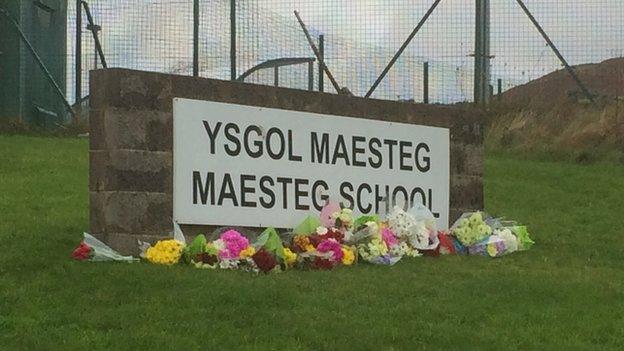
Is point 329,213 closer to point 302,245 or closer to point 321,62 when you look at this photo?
point 302,245

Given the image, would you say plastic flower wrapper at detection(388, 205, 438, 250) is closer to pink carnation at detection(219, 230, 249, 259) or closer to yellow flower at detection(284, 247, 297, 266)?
yellow flower at detection(284, 247, 297, 266)

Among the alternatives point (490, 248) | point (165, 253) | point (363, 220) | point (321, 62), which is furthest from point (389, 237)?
point (321, 62)

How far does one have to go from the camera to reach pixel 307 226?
8.26 m

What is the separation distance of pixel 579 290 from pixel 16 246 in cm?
379

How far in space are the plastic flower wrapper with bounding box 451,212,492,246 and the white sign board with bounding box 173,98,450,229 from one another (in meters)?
0.24

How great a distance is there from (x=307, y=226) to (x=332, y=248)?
441 millimetres

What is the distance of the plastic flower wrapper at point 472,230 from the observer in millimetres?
9242

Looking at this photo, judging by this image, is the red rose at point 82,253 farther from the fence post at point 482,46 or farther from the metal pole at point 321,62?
the fence post at point 482,46

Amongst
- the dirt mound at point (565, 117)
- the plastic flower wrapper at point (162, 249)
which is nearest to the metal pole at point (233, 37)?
the dirt mound at point (565, 117)

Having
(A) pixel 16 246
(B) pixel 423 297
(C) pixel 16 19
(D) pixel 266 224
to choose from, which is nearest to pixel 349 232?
(D) pixel 266 224

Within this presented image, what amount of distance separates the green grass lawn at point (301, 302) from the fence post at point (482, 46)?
747cm

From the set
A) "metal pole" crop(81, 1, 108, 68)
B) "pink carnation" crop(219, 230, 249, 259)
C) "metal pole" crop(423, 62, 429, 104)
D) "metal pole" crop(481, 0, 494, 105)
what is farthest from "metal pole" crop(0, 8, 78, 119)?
"pink carnation" crop(219, 230, 249, 259)

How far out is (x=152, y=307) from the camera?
600cm

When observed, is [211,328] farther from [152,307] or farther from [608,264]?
[608,264]
